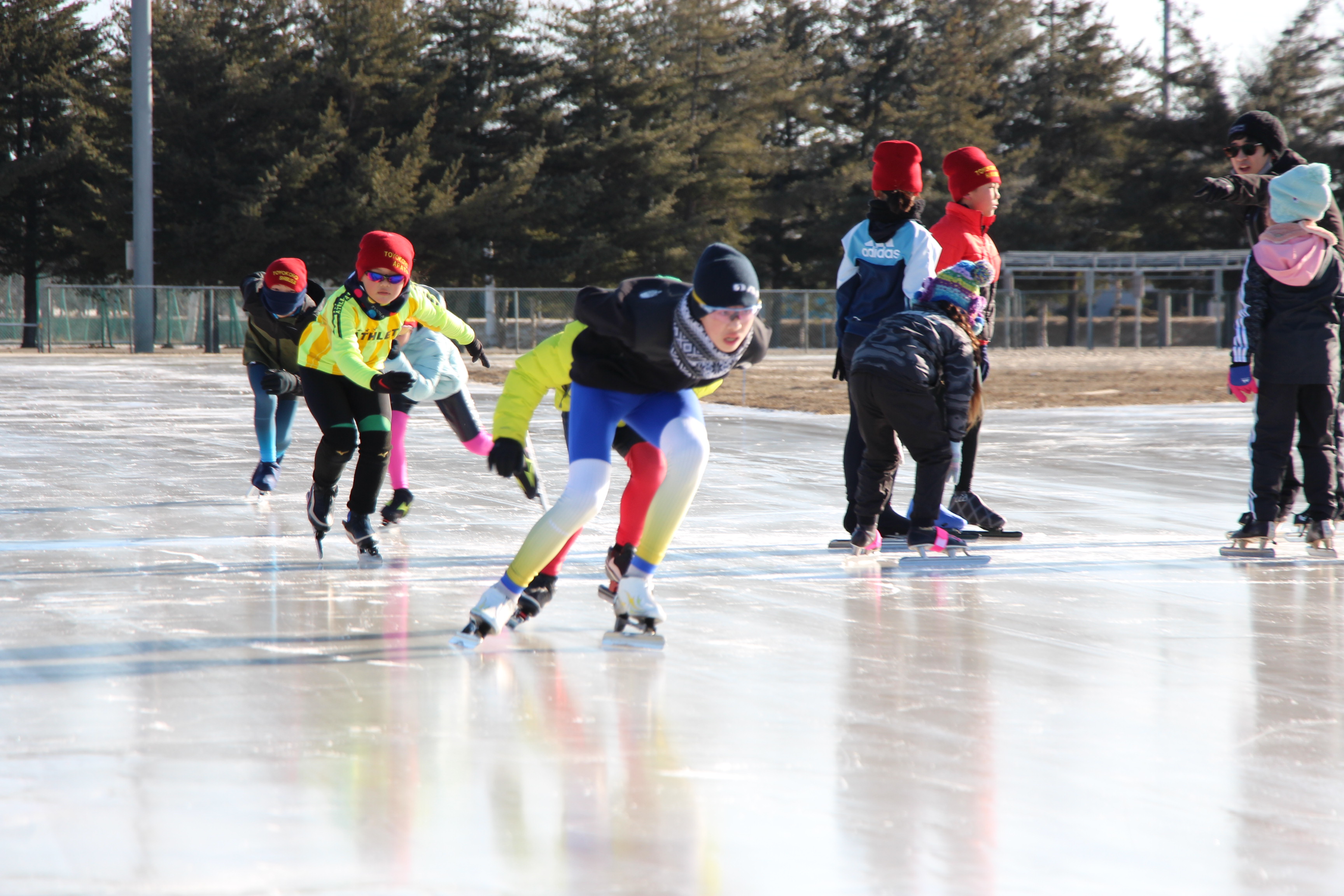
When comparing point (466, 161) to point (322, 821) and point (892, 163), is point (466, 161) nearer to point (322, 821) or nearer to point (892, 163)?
point (892, 163)

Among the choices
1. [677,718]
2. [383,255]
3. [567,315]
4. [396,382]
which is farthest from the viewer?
[567,315]

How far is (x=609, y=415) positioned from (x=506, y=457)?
40cm

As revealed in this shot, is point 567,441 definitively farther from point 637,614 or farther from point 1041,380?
point 1041,380

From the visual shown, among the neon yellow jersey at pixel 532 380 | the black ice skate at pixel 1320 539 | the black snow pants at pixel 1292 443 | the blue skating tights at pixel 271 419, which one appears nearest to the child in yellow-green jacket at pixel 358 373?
the neon yellow jersey at pixel 532 380

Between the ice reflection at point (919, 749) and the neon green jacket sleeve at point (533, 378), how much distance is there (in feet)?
4.11

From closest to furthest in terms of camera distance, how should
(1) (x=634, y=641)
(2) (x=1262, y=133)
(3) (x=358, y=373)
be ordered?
(1) (x=634, y=641) < (3) (x=358, y=373) < (2) (x=1262, y=133)

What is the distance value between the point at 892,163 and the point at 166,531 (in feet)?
12.3

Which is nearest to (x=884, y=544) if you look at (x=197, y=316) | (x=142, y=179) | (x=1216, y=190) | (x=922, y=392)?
(x=922, y=392)

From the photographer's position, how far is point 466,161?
43375 millimetres

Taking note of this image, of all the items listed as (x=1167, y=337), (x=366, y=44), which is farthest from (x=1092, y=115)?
(x=366, y=44)

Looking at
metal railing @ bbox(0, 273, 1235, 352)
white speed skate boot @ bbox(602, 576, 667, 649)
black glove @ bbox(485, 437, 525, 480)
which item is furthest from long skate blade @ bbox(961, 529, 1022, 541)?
metal railing @ bbox(0, 273, 1235, 352)

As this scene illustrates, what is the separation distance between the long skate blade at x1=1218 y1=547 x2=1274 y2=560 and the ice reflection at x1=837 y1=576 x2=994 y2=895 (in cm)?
173

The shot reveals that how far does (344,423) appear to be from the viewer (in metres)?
6.34

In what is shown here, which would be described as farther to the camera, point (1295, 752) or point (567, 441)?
point (567, 441)
